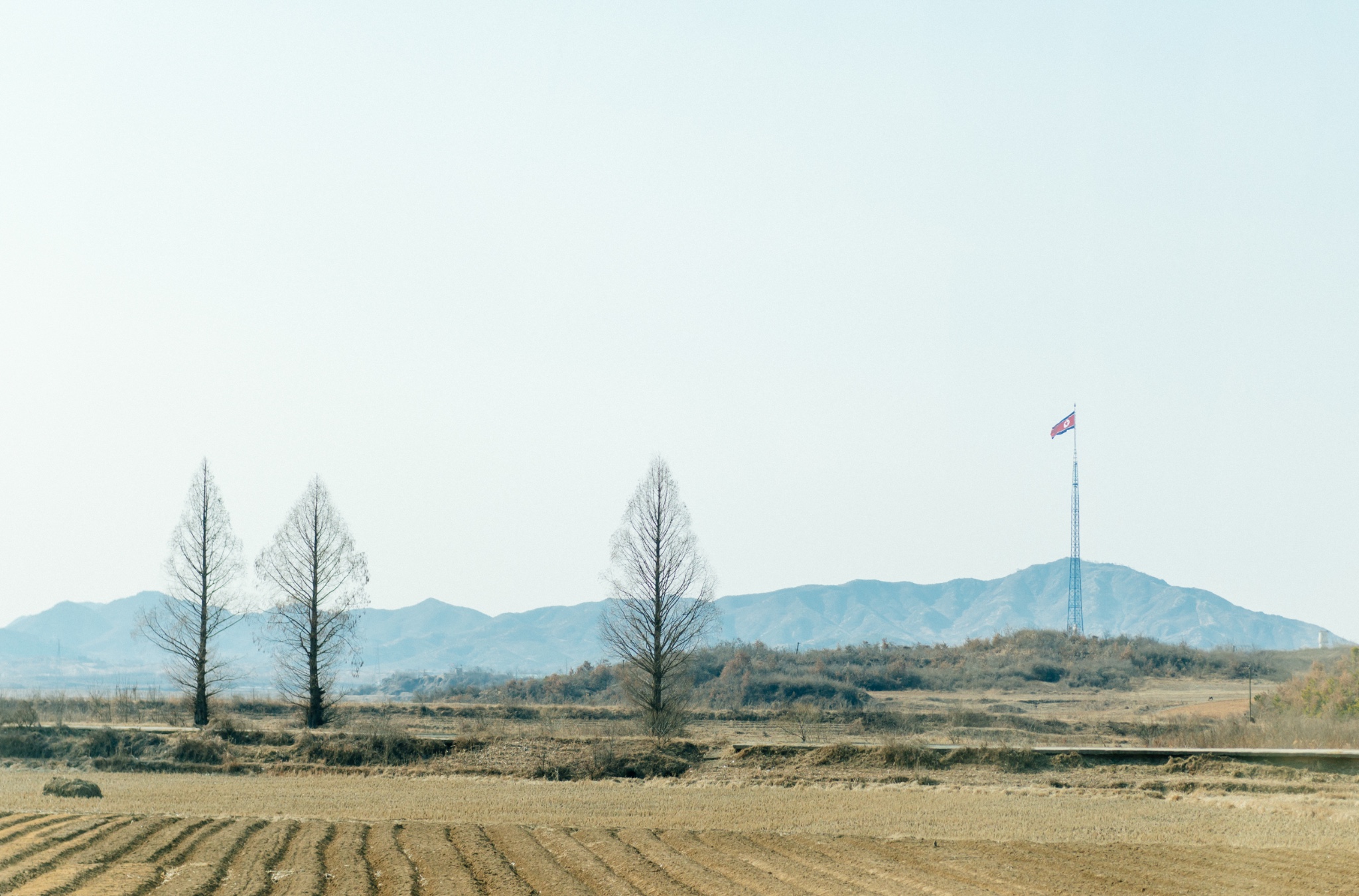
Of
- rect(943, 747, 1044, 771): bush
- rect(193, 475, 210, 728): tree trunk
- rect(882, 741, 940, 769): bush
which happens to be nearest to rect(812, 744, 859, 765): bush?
rect(882, 741, 940, 769): bush

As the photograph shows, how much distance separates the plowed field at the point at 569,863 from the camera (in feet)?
58.1

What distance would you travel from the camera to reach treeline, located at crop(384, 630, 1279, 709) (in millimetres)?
73812

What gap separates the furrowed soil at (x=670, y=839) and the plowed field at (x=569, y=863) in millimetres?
64

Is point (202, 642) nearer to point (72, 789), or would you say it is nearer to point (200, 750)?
point (200, 750)

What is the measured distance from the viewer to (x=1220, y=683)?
80.9m

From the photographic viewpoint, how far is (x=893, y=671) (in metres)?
84.4

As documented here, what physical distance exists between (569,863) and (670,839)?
3.17 metres

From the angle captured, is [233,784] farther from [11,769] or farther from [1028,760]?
[1028,760]

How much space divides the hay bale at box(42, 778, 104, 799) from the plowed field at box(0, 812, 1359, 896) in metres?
3.73

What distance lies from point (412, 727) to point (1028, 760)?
26695mm

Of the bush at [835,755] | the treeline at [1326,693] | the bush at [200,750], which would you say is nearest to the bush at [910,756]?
the bush at [835,755]

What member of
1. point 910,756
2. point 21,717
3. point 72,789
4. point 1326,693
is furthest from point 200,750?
A: point 1326,693

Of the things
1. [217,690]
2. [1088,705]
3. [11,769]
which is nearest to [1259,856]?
[11,769]

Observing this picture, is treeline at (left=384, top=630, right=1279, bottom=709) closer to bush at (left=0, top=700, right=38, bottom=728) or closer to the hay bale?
bush at (left=0, top=700, right=38, bottom=728)
